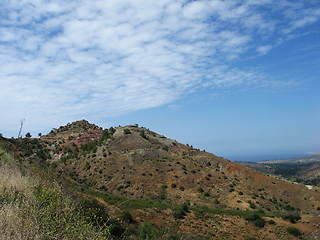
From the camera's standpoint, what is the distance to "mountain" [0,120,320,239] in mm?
24109

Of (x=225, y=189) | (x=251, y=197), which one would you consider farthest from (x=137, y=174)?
(x=251, y=197)

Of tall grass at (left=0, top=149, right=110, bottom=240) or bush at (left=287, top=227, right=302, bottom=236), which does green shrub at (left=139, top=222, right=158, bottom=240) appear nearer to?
tall grass at (left=0, top=149, right=110, bottom=240)

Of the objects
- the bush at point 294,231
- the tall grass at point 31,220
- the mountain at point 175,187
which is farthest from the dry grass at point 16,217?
the bush at point 294,231

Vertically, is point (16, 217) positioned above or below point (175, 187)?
above

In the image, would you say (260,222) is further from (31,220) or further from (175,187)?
(31,220)

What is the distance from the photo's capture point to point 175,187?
4066cm

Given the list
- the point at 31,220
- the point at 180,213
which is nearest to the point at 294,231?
the point at 180,213

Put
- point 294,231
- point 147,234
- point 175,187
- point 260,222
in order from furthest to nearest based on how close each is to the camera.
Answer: point 175,187 → point 260,222 → point 294,231 → point 147,234

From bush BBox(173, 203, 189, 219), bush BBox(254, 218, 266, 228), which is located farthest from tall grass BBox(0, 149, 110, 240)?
bush BBox(254, 218, 266, 228)

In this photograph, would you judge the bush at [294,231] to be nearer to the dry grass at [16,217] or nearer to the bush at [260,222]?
the bush at [260,222]

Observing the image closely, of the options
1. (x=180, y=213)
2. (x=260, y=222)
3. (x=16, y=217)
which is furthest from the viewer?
(x=260, y=222)

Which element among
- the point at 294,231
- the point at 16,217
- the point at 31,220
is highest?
the point at 16,217

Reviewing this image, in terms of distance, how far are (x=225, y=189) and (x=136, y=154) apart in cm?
1953

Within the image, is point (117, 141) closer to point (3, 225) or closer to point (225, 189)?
point (225, 189)
